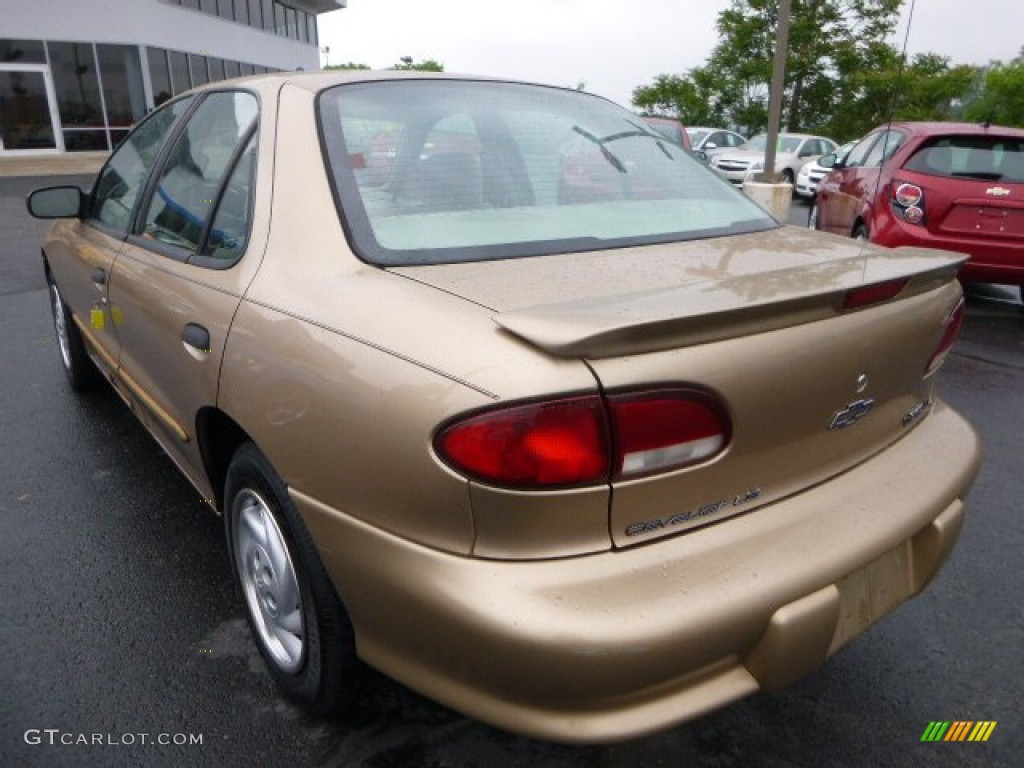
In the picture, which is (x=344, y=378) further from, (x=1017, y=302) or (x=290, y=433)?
(x=1017, y=302)

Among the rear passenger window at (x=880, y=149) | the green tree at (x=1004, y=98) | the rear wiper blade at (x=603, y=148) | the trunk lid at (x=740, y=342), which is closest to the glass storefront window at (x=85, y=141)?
the rear passenger window at (x=880, y=149)

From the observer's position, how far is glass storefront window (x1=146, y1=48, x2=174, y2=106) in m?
21.9

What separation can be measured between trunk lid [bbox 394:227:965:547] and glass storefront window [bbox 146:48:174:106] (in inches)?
928

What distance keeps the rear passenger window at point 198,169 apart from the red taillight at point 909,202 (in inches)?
214

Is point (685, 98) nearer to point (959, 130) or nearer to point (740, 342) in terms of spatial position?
point (959, 130)

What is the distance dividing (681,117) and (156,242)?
37090 mm

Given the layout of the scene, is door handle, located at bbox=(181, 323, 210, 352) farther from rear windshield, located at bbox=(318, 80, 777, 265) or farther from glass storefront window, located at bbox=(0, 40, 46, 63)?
glass storefront window, located at bbox=(0, 40, 46, 63)

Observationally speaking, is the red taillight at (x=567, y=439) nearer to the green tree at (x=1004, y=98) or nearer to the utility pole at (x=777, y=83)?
the utility pole at (x=777, y=83)

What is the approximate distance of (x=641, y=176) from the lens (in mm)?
2373

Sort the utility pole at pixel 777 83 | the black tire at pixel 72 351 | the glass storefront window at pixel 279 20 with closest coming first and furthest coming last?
1. the black tire at pixel 72 351
2. the utility pole at pixel 777 83
3. the glass storefront window at pixel 279 20

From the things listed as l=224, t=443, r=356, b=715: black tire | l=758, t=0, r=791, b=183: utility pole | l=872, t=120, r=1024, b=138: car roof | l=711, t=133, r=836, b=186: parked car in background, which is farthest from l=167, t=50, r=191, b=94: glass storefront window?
l=224, t=443, r=356, b=715: black tire

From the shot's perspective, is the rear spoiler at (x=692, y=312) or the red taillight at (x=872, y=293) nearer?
the rear spoiler at (x=692, y=312)

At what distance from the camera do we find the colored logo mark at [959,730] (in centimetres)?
198

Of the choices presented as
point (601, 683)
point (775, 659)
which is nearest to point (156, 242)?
point (601, 683)
